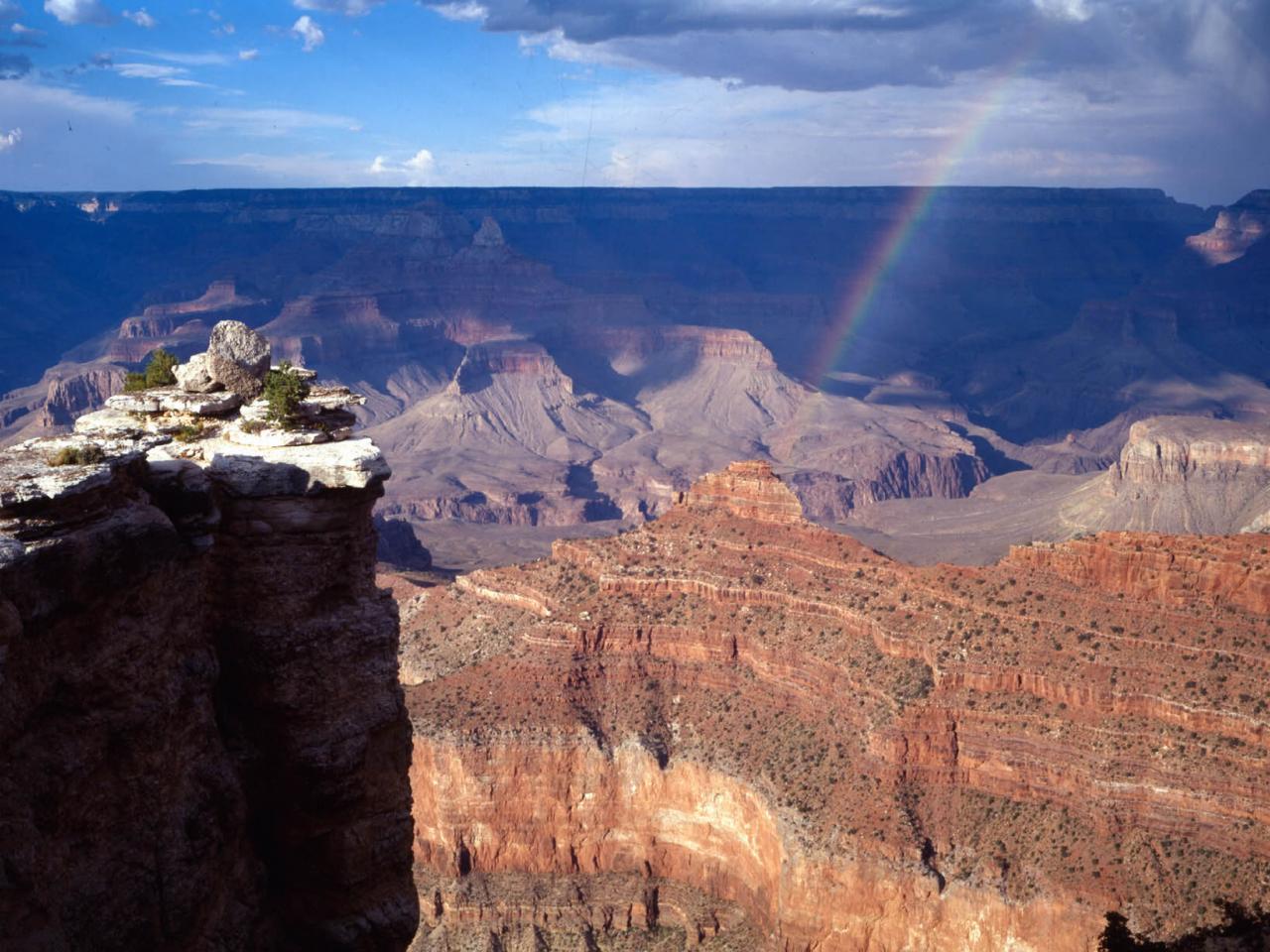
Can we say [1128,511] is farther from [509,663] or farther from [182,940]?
[182,940]

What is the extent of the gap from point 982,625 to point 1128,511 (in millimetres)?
76973

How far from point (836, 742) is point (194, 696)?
98.3 feet

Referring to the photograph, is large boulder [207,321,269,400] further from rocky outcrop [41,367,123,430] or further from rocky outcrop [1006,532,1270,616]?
rocky outcrop [41,367,123,430]

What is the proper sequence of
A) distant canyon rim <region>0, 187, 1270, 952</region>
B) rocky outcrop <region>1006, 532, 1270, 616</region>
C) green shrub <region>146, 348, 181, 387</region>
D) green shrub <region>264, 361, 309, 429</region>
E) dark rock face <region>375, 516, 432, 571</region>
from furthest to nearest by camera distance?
dark rock face <region>375, 516, 432, 571</region>
rocky outcrop <region>1006, 532, 1270, 616</region>
green shrub <region>146, 348, 181, 387</region>
green shrub <region>264, 361, 309, 429</region>
distant canyon rim <region>0, 187, 1270, 952</region>

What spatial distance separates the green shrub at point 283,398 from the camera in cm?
1902

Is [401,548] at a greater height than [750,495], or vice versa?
[750,495]

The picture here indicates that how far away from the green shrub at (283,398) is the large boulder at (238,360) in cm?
133

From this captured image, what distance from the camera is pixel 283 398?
19094 millimetres

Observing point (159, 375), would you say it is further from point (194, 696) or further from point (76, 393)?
point (76, 393)

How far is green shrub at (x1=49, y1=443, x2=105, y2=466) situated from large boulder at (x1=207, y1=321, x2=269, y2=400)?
19.7ft

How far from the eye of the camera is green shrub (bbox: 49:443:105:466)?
14.9m

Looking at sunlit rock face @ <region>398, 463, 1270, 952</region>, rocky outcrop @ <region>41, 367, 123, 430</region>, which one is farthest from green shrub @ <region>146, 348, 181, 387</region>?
rocky outcrop @ <region>41, 367, 123, 430</region>

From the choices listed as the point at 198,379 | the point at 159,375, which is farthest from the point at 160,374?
the point at 198,379

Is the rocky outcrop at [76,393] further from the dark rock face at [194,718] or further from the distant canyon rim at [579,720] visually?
the dark rock face at [194,718]
